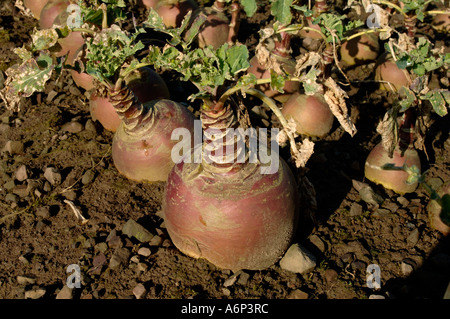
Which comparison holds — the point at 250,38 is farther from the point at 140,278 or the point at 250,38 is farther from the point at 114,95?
the point at 140,278

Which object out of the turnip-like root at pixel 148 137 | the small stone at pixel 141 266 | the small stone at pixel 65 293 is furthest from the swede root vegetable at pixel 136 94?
the small stone at pixel 65 293

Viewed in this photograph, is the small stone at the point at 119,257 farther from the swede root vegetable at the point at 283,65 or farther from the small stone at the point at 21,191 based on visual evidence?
the swede root vegetable at the point at 283,65

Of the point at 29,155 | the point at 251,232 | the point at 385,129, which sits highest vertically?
the point at 385,129

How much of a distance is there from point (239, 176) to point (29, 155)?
6.04 feet

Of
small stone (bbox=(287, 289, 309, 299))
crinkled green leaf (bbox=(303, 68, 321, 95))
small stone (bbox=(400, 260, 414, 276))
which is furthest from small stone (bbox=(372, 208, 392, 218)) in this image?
crinkled green leaf (bbox=(303, 68, 321, 95))

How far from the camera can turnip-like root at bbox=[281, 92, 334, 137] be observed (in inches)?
130

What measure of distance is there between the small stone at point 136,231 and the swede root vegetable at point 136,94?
3.01 ft

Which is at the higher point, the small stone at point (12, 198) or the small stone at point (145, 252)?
the small stone at point (145, 252)

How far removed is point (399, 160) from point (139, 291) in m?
1.73

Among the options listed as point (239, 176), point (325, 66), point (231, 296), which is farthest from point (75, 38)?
point (231, 296)

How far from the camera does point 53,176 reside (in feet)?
10.1

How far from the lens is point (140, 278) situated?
8.11 feet

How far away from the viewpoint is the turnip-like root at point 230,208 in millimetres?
2262

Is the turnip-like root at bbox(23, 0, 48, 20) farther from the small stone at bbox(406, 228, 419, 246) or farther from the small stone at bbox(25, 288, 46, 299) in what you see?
the small stone at bbox(406, 228, 419, 246)
